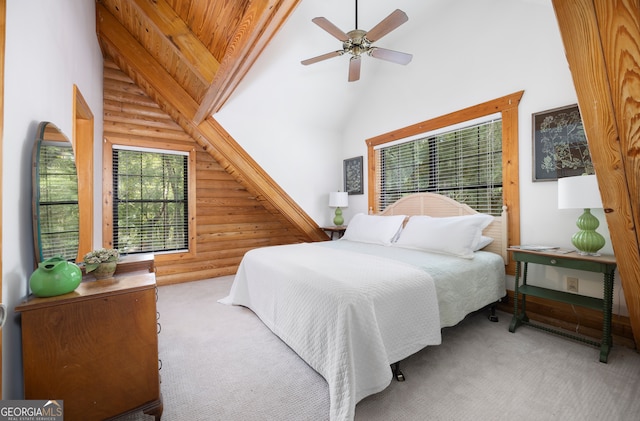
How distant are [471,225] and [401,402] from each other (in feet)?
5.71

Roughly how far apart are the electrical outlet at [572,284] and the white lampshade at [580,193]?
2.63 ft

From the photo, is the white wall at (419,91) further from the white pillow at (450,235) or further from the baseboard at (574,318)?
the white pillow at (450,235)

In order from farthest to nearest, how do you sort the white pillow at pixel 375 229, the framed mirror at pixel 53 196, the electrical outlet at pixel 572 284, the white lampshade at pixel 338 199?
the white lampshade at pixel 338 199 < the white pillow at pixel 375 229 < the electrical outlet at pixel 572 284 < the framed mirror at pixel 53 196

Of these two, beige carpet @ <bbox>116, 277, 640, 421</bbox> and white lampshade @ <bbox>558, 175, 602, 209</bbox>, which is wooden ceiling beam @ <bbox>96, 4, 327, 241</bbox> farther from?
white lampshade @ <bbox>558, 175, 602, 209</bbox>

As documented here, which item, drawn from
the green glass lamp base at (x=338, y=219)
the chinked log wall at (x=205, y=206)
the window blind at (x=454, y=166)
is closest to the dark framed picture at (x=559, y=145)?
the window blind at (x=454, y=166)

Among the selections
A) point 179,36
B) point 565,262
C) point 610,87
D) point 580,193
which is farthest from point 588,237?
point 179,36

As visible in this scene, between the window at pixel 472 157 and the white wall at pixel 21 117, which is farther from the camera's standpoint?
the window at pixel 472 157

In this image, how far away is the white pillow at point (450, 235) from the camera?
8.06 ft

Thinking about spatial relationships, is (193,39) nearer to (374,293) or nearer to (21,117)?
(21,117)

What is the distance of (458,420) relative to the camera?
1.34 m

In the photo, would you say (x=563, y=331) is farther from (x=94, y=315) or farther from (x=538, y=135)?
(x=94, y=315)

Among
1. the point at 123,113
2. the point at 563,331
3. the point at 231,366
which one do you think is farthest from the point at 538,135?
the point at 123,113

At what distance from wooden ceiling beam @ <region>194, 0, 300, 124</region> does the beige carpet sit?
7.25ft
